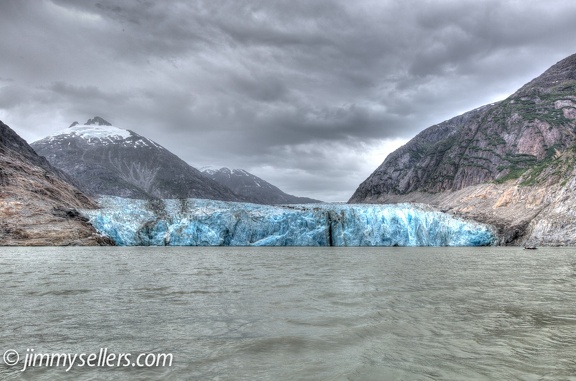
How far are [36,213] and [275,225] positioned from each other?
138 ft

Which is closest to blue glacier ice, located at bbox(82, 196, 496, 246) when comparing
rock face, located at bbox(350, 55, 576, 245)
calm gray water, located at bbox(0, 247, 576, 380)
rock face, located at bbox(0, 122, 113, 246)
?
rock face, located at bbox(0, 122, 113, 246)

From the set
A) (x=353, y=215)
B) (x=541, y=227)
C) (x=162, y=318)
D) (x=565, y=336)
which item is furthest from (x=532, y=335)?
(x=541, y=227)

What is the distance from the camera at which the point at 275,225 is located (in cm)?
7038

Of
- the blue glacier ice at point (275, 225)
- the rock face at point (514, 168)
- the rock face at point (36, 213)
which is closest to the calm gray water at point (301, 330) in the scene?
the blue glacier ice at point (275, 225)

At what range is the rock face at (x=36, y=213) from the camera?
63.8 meters

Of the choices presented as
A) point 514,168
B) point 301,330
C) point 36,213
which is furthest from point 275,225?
point 514,168

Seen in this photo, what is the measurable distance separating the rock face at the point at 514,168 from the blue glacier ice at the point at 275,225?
42.7 feet

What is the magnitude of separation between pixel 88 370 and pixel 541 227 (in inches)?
3376

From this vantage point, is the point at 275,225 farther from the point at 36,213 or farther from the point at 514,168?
the point at 514,168

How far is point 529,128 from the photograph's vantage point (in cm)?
14462

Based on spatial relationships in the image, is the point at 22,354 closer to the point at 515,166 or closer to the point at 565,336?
the point at 565,336

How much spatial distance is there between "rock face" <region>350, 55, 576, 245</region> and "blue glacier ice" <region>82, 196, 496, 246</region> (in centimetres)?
1302

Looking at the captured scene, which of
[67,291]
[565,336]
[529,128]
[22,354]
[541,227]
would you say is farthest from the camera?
[529,128]

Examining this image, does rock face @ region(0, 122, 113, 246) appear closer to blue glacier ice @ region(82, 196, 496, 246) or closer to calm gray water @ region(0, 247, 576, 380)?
blue glacier ice @ region(82, 196, 496, 246)
